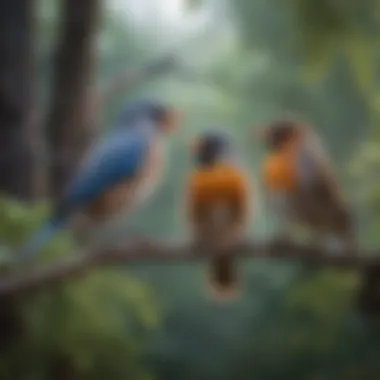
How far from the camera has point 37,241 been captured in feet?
6.18

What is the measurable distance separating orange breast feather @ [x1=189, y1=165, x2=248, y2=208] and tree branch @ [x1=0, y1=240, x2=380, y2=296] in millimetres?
73

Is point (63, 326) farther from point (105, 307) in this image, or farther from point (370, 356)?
point (370, 356)

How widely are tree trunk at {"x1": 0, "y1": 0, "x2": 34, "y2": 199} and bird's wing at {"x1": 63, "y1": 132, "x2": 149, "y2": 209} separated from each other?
8 cm

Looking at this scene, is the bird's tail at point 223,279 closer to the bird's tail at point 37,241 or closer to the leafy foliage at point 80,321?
the leafy foliage at point 80,321

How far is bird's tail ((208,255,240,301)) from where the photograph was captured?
1.92m

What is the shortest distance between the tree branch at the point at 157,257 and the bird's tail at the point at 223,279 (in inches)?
0.6

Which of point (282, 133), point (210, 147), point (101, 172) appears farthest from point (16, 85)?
point (282, 133)

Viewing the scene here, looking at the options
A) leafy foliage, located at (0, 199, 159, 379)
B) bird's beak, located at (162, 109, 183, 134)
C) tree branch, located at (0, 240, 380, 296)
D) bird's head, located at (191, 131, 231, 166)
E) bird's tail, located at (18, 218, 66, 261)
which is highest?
bird's beak, located at (162, 109, 183, 134)

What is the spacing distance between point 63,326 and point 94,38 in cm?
45

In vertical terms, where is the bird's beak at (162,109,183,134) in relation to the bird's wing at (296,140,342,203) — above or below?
above

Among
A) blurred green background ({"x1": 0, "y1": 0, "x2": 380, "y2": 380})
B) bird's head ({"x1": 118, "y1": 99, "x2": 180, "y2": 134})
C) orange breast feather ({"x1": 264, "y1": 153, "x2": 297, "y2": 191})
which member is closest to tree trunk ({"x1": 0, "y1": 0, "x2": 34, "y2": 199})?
blurred green background ({"x1": 0, "y1": 0, "x2": 380, "y2": 380})

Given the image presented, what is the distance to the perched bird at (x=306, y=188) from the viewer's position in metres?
1.92

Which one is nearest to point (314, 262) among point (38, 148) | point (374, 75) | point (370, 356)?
point (370, 356)

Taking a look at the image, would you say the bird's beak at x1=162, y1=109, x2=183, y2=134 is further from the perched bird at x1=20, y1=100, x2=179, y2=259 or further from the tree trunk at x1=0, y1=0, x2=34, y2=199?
the tree trunk at x1=0, y1=0, x2=34, y2=199
